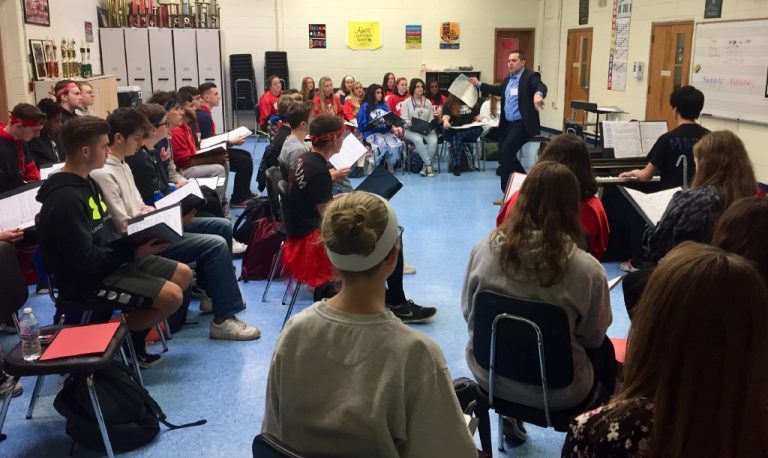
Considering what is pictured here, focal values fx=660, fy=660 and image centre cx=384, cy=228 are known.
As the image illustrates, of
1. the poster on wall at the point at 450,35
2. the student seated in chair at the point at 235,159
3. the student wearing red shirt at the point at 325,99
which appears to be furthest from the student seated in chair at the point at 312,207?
the poster on wall at the point at 450,35

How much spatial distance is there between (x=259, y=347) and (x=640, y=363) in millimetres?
2832

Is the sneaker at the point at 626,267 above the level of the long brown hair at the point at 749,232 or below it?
below

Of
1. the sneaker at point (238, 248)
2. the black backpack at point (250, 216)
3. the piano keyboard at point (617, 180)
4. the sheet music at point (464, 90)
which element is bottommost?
the sneaker at point (238, 248)

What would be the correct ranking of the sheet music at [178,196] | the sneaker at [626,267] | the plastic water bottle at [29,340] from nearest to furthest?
the plastic water bottle at [29,340], the sheet music at [178,196], the sneaker at [626,267]

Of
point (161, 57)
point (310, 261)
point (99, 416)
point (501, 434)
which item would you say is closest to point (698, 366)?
point (501, 434)

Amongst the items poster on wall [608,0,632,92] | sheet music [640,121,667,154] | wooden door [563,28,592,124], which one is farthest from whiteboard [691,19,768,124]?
wooden door [563,28,592,124]

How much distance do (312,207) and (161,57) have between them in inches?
346

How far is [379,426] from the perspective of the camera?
4.30 feet

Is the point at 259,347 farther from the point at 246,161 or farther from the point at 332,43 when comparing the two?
the point at 332,43

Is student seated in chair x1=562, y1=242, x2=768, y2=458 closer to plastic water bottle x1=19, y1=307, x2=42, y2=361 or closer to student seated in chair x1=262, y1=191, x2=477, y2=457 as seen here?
student seated in chair x1=262, y1=191, x2=477, y2=457

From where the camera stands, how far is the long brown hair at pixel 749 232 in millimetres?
1895

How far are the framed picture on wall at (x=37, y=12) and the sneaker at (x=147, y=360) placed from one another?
490 centimetres

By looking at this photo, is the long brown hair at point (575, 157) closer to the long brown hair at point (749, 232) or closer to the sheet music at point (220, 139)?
the long brown hair at point (749, 232)

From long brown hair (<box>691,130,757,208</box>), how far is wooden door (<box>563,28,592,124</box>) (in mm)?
9053
